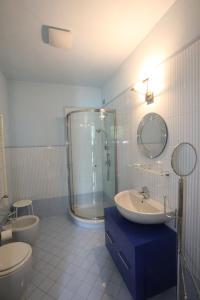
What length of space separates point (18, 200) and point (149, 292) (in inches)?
97.3

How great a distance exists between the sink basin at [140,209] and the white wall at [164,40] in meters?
1.41

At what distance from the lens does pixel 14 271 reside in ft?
4.32

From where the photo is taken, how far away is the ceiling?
4.53 ft

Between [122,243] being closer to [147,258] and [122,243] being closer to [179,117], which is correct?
[147,258]

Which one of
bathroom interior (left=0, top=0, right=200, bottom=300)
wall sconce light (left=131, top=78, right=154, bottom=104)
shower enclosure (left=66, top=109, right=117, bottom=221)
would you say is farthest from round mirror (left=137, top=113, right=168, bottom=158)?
shower enclosure (left=66, top=109, right=117, bottom=221)

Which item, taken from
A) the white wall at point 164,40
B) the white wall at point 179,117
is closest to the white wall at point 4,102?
the white wall at point 164,40

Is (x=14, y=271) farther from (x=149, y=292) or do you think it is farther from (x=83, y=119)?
(x=83, y=119)

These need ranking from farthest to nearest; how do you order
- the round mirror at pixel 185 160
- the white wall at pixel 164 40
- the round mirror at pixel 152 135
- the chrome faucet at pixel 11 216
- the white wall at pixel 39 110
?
1. the white wall at pixel 39 110
2. the chrome faucet at pixel 11 216
3. the round mirror at pixel 152 135
4. the white wall at pixel 164 40
5. the round mirror at pixel 185 160

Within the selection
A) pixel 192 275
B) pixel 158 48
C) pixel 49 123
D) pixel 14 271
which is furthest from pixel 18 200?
pixel 158 48

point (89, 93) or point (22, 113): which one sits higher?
point (89, 93)

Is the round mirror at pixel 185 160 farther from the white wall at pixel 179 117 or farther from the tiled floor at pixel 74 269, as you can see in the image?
the tiled floor at pixel 74 269

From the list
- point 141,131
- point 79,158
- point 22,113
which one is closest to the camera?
point 141,131

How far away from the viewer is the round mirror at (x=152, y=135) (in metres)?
1.61

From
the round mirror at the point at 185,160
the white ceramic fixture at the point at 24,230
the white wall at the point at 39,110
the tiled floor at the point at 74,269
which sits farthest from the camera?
the white wall at the point at 39,110
